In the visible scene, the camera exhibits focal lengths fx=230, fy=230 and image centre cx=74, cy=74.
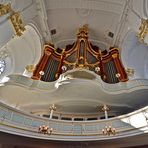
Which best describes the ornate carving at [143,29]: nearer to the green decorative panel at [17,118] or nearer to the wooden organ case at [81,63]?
the wooden organ case at [81,63]

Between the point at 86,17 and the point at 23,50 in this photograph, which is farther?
the point at 86,17

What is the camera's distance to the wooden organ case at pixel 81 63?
40.5ft

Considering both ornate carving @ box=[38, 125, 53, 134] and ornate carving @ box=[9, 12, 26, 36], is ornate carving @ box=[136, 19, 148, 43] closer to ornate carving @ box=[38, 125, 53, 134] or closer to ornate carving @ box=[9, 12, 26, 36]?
ornate carving @ box=[9, 12, 26, 36]

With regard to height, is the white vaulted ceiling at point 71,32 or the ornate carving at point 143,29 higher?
the white vaulted ceiling at point 71,32

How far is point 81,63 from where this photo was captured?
1255 cm

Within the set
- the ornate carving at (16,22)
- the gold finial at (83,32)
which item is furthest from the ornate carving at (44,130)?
the gold finial at (83,32)

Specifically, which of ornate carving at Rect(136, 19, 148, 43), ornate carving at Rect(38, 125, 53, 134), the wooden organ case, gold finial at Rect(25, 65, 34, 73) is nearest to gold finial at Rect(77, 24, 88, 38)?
the wooden organ case

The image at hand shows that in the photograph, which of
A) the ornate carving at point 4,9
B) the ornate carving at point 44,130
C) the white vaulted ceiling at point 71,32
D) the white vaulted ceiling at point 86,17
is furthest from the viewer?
the white vaulted ceiling at point 86,17

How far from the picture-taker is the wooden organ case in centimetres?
1234

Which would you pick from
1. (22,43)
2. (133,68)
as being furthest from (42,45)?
(133,68)

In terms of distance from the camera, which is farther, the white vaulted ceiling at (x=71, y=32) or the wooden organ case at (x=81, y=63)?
the wooden organ case at (x=81, y=63)

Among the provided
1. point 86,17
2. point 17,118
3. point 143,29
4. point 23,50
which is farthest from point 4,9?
point 86,17

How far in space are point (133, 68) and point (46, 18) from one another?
6208mm

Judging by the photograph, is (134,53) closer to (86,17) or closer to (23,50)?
(86,17)
